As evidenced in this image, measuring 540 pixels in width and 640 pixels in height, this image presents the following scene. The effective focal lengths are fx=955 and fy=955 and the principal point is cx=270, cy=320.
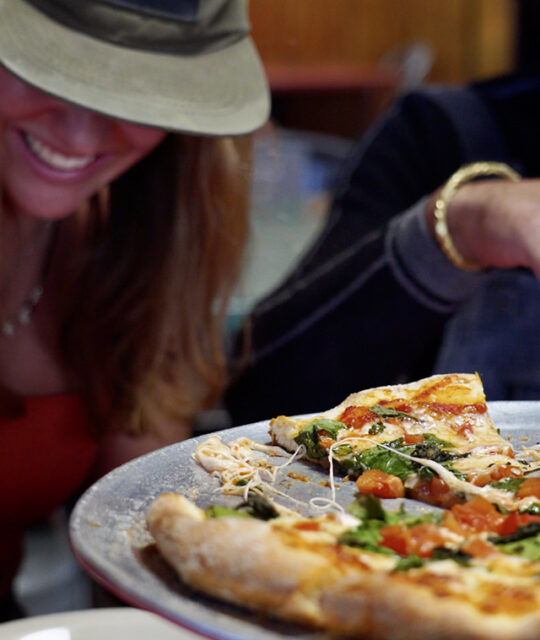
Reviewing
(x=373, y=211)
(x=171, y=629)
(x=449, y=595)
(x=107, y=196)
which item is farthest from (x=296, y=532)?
(x=373, y=211)

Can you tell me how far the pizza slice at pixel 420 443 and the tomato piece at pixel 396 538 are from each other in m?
0.11

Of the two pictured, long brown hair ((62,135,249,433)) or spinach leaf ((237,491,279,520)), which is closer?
spinach leaf ((237,491,279,520))

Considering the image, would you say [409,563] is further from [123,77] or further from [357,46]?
[357,46]

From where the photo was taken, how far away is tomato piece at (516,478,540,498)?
0.80 metres

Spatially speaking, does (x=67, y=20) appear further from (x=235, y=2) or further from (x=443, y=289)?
(x=443, y=289)

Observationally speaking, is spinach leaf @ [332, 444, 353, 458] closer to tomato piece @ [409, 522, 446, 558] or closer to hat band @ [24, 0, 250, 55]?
tomato piece @ [409, 522, 446, 558]

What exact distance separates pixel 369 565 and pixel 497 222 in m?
0.77

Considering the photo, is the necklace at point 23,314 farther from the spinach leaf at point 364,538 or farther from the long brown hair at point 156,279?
the spinach leaf at point 364,538

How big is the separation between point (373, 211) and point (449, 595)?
169 cm

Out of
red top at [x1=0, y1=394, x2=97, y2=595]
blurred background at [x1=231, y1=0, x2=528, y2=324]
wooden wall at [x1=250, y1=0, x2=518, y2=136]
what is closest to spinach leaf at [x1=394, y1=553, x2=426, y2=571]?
red top at [x1=0, y1=394, x2=97, y2=595]

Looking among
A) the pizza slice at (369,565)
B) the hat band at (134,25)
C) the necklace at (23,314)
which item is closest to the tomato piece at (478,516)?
the pizza slice at (369,565)

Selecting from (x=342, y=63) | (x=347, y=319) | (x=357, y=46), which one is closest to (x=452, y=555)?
(x=347, y=319)

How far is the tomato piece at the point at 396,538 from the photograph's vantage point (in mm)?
686

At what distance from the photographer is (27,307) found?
185 cm
